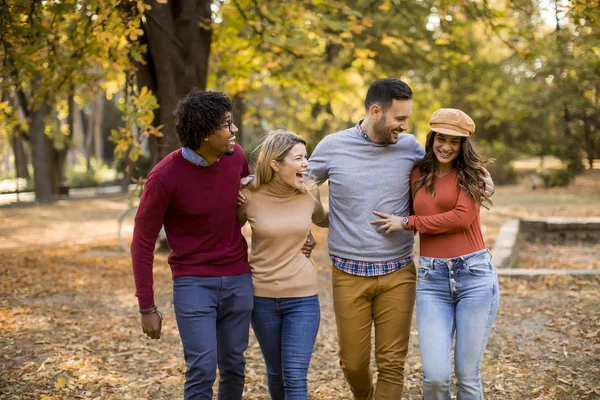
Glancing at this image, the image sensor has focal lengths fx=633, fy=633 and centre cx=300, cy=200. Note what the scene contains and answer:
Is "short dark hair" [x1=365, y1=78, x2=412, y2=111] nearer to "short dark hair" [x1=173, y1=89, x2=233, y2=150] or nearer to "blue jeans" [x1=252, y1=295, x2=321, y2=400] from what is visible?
"short dark hair" [x1=173, y1=89, x2=233, y2=150]

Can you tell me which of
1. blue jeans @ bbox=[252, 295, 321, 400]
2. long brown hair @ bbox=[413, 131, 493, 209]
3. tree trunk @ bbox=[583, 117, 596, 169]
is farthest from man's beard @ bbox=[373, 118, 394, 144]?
tree trunk @ bbox=[583, 117, 596, 169]

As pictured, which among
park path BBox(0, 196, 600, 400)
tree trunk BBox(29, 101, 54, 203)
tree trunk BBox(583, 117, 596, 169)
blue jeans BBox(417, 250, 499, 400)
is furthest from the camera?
tree trunk BBox(583, 117, 596, 169)

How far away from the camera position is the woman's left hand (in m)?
3.64

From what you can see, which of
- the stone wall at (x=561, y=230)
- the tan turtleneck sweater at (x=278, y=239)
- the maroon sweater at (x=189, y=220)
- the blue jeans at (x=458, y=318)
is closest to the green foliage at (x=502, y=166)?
the stone wall at (x=561, y=230)

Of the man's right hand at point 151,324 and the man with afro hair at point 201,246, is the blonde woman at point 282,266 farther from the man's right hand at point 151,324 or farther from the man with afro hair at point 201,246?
the man's right hand at point 151,324

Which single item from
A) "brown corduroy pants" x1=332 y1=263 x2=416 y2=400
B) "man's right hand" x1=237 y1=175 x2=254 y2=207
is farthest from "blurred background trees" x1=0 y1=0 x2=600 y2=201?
"brown corduroy pants" x1=332 y1=263 x2=416 y2=400

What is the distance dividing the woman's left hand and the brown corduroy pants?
0.30 meters

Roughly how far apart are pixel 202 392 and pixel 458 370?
142 centimetres

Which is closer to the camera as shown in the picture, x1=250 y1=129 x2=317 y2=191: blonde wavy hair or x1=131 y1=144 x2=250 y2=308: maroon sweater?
x1=131 y1=144 x2=250 y2=308: maroon sweater

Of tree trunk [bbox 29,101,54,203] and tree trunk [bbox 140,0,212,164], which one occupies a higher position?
tree trunk [bbox 140,0,212,164]

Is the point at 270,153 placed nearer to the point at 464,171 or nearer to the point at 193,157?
the point at 193,157

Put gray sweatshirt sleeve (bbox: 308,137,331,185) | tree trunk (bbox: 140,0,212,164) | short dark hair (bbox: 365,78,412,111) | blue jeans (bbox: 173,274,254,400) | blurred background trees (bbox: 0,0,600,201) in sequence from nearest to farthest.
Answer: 1. blue jeans (bbox: 173,274,254,400)
2. short dark hair (bbox: 365,78,412,111)
3. gray sweatshirt sleeve (bbox: 308,137,331,185)
4. blurred background trees (bbox: 0,0,600,201)
5. tree trunk (bbox: 140,0,212,164)

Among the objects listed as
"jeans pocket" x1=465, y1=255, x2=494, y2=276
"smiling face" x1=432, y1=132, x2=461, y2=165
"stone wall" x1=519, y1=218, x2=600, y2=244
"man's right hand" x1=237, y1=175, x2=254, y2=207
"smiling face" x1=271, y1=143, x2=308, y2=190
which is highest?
"smiling face" x1=432, y1=132, x2=461, y2=165

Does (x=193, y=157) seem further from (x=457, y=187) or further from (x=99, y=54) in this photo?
(x=99, y=54)
